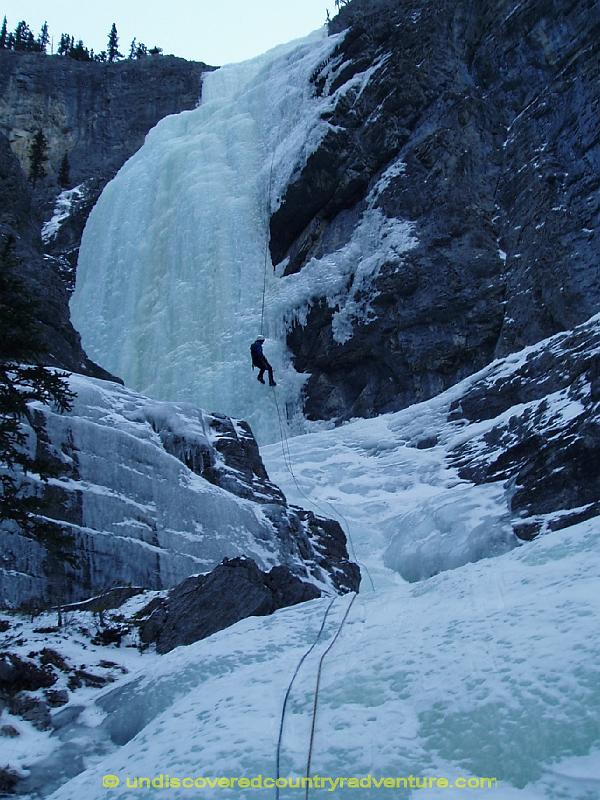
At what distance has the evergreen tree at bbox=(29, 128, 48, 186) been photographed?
39969 millimetres

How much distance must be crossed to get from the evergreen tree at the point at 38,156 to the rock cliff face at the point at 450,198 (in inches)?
679

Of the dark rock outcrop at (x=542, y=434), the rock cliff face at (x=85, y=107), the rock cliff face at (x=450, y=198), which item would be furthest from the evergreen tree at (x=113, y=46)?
the dark rock outcrop at (x=542, y=434)

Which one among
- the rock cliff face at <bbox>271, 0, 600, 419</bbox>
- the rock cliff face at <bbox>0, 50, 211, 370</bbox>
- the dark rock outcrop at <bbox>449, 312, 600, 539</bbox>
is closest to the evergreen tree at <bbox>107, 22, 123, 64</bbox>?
the rock cliff face at <bbox>0, 50, 211, 370</bbox>

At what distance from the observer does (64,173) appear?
1558 inches

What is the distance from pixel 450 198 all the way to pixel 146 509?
15.4 m

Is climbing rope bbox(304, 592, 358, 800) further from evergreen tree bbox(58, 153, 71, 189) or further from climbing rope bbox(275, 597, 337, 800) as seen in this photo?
evergreen tree bbox(58, 153, 71, 189)

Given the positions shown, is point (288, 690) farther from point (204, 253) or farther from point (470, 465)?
point (204, 253)

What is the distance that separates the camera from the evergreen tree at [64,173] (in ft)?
128

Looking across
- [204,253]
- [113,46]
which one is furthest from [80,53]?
[204,253]

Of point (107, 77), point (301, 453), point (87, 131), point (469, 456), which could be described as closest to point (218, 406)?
point (301, 453)

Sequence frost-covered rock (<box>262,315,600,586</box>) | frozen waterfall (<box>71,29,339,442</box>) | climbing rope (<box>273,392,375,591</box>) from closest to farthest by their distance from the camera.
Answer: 1. frost-covered rock (<box>262,315,600,586</box>)
2. climbing rope (<box>273,392,375,591</box>)
3. frozen waterfall (<box>71,29,339,442</box>)

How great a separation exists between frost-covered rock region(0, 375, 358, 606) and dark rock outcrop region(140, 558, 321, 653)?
1.38 m

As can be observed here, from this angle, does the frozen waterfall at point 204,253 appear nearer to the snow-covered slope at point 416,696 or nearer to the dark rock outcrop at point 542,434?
the dark rock outcrop at point 542,434

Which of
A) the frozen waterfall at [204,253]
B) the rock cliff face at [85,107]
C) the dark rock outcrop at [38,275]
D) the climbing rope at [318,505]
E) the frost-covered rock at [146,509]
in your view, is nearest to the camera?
the frost-covered rock at [146,509]
